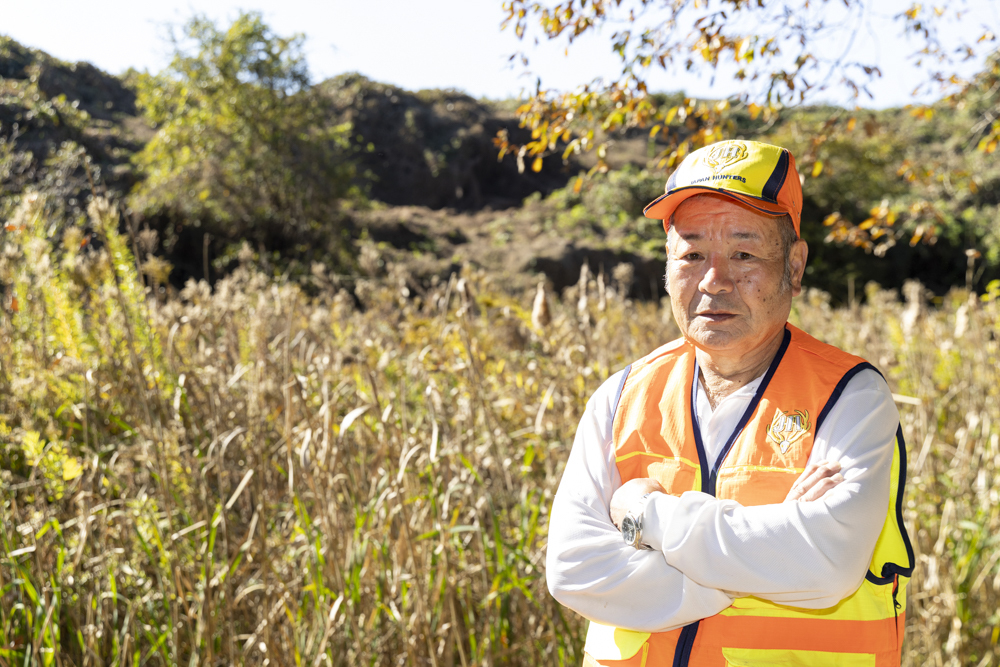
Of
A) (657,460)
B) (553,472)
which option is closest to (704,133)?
(553,472)

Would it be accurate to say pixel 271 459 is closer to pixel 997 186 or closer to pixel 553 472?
pixel 553 472

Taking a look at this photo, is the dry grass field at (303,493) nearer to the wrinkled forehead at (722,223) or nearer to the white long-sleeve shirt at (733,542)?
the white long-sleeve shirt at (733,542)

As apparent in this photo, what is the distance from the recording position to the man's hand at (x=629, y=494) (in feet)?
4.50

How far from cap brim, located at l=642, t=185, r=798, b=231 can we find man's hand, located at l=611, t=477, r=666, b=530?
55 centimetres

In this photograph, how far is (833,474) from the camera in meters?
1.24

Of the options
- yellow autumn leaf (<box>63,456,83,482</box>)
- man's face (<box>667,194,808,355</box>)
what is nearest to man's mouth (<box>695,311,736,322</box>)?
man's face (<box>667,194,808,355</box>)

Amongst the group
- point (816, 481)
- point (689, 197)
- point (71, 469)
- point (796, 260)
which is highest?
point (689, 197)

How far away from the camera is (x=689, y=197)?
5.06 ft

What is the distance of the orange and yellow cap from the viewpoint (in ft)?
4.69

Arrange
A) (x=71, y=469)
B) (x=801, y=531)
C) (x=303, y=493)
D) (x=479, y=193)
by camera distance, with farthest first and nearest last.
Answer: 1. (x=479, y=193)
2. (x=303, y=493)
3. (x=71, y=469)
4. (x=801, y=531)

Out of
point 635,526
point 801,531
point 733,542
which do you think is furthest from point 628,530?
point 801,531

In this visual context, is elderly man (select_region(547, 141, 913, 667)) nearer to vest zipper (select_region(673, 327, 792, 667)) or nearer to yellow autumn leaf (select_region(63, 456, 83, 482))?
vest zipper (select_region(673, 327, 792, 667))

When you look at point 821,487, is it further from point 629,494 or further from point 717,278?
point 717,278

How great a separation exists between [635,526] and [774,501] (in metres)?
0.26
